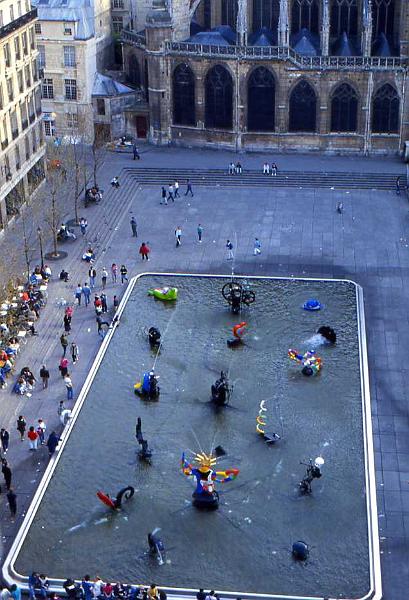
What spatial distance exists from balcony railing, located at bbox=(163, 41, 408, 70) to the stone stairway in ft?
35.3

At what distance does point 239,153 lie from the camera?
102688mm

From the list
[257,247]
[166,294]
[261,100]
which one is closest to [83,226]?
[257,247]

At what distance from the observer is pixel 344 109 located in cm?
9988

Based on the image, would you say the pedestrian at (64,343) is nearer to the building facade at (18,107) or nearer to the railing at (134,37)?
the building facade at (18,107)

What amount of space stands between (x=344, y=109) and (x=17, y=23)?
112 feet

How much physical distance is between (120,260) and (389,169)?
104ft

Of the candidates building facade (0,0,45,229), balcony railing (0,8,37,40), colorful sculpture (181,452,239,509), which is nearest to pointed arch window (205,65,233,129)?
building facade (0,0,45,229)

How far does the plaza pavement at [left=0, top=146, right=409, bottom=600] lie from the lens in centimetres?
5222

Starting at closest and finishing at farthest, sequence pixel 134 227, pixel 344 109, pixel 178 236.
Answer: pixel 178 236
pixel 134 227
pixel 344 109

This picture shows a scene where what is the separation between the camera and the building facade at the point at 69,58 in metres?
101

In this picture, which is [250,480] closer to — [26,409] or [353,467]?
[353,467]

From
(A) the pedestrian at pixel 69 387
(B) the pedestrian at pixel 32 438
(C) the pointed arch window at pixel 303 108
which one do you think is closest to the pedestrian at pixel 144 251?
(A) the pedestrian at pixel 69 387

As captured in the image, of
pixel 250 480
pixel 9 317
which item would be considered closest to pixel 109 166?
pixel 9 317

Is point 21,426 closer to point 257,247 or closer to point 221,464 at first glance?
point 221,464
